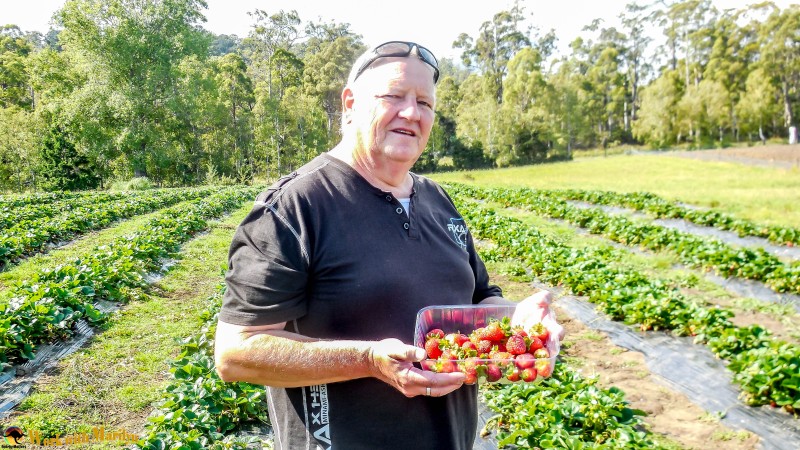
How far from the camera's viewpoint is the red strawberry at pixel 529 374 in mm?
1993

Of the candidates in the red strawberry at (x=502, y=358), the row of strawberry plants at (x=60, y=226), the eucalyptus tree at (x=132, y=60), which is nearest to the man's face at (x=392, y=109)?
the red strawberry at (x=502, y=358)

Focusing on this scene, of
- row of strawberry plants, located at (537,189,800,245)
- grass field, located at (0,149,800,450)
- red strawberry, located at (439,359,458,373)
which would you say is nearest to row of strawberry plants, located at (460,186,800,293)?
grass field, located at (0,149,800,450)

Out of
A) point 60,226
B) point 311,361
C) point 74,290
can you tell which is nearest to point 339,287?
point 311,361

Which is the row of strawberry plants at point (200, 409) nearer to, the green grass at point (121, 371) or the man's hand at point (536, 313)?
the green grass at point (121, 371)

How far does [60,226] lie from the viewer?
43.4 ft

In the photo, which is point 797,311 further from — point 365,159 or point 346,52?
point 346,52

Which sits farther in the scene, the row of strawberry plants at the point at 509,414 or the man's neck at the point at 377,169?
the row of strawberry plants at the point at 509,414

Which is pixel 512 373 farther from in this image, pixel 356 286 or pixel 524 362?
pixel 356 286

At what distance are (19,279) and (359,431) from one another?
9.94 metres

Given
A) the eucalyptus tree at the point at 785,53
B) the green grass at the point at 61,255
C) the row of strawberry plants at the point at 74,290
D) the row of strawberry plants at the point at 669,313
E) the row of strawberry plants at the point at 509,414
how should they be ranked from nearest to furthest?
the row of strawberry plants at the point at 509,414
the row of strawberry plants at the point at 669,313
the row of strawberry plants at the point at 74,290
the green grass at the point at 61,255
the eucalyptus tree at the point at 785,53

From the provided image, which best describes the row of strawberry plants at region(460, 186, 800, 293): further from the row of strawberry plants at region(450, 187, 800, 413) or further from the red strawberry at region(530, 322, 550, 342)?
the red strawberry at region(530, 322, 550, 342)

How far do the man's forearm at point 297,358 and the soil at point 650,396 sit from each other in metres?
3.68

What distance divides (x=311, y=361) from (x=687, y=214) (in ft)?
49.2

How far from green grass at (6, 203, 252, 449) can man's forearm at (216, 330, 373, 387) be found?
3.32 m
